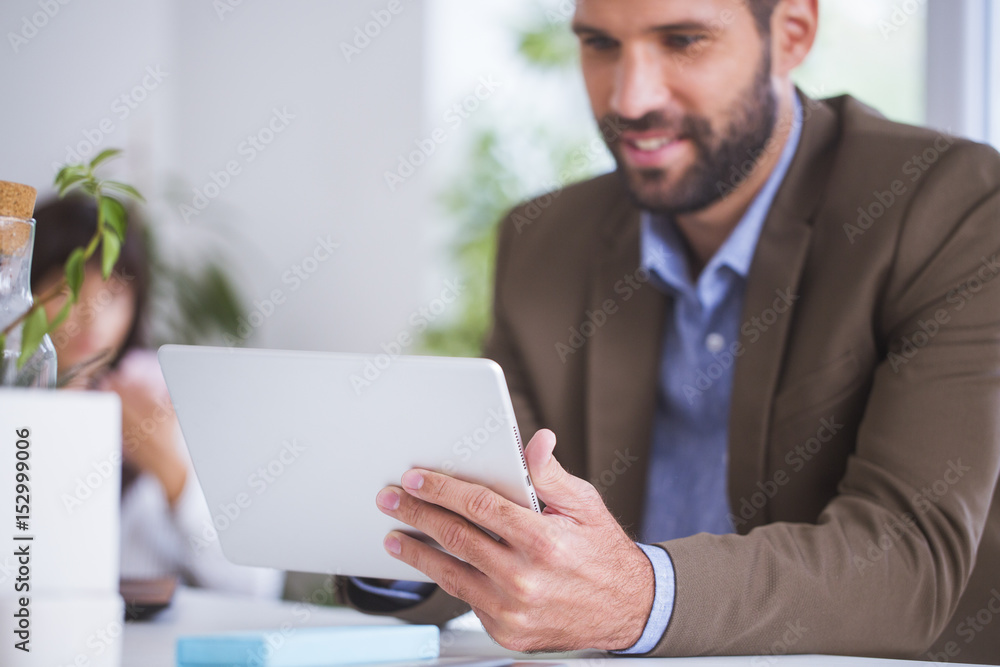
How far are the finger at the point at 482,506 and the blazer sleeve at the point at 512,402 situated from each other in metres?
0.34

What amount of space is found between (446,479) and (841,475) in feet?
2.61

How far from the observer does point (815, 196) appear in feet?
4.75

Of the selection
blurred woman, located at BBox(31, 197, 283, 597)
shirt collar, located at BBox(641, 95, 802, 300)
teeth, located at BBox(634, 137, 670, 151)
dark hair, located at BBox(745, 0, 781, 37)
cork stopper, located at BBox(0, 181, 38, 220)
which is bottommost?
blurred woman, located at BBox(31, 197, 283, 597)

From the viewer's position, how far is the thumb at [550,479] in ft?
2.67

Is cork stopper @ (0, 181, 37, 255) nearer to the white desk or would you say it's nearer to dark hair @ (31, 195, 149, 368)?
the white desk

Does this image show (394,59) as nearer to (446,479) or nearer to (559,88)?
(559,88)

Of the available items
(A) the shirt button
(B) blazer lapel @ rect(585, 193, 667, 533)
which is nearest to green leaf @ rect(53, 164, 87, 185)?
(B) blazer lapel @ rect(585, 193, 667, 533)

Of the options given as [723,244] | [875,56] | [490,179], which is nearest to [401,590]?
[723,244]

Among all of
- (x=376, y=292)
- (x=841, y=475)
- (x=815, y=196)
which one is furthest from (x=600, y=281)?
(x=376, y=292)

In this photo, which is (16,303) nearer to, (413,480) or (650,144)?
(413,480)

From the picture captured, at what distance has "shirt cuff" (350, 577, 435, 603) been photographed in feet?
3.74

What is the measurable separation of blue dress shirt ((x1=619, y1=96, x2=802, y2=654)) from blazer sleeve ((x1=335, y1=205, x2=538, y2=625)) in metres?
0.26

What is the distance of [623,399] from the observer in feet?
5.03

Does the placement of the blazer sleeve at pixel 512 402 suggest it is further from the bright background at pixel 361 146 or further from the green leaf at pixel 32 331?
the bright background at pixel 361 146
